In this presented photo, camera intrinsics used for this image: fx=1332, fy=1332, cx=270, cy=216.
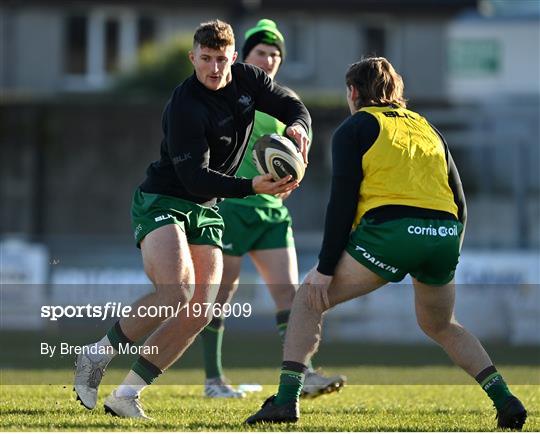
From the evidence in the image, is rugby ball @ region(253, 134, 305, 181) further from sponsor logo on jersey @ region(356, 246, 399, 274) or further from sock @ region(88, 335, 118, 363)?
sock @ region(88, 335, 118, 363)

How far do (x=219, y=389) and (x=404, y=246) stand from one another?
8.82 feet

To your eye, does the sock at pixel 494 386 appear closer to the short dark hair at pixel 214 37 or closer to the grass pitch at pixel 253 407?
the grass pitch at pixel 253 407

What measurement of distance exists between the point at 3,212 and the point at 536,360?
1683cm

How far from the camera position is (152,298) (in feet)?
24.5

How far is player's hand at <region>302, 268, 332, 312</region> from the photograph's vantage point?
7.13 m

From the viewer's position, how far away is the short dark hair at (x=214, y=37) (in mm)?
7297

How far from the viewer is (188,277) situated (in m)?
7.43

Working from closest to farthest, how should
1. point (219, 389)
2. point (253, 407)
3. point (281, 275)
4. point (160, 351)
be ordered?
point (160, 351) < point (253, 407) < point (219, 389) < point (281, 275)

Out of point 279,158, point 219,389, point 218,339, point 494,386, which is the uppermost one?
point 279,158

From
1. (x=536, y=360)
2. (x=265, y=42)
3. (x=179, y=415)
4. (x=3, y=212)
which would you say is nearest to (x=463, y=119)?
(x=3, y=212)

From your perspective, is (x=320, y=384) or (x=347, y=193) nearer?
(x=347, y=193)

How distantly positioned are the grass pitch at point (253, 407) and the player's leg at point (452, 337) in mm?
Result: 224

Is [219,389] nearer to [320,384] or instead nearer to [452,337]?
[320,384]

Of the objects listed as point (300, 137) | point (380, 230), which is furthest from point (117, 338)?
point (380, 230)
